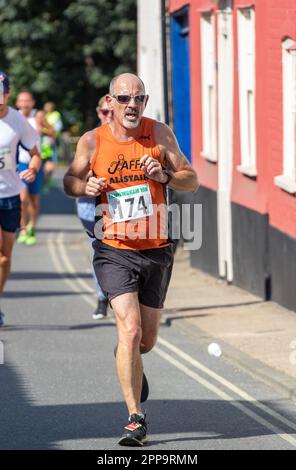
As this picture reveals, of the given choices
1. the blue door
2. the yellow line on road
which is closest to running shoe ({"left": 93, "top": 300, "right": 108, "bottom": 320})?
the yellow line on road

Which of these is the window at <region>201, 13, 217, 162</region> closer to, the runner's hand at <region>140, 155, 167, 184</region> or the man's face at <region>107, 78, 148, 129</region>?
the man's face at <region>107, 78, 148, 129</region>

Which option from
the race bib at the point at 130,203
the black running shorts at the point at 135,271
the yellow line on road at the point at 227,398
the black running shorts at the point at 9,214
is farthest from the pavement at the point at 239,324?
the race bib at the point at 130,203

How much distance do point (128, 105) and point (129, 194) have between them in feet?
1.73

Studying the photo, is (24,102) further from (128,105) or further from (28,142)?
(128,105)

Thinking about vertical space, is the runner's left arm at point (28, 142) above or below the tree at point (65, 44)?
above

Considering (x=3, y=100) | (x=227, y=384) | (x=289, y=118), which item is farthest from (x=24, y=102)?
(x=227, y=384)

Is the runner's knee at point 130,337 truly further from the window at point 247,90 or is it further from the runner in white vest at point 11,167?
the window at point 247,90

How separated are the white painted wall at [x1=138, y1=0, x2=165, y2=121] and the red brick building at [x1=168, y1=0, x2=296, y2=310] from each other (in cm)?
132

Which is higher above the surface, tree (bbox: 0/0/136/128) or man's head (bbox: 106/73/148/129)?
man's head (bbox: 106/73/148/129)

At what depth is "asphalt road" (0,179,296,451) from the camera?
28.9 ft

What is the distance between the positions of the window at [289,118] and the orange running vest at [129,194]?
5.67 m

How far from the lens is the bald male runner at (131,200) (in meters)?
8.60

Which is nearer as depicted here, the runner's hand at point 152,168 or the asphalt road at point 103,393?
the runner's hand at point 152,168
